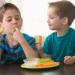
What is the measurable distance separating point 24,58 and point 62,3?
556 millimetres

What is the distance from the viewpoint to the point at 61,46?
1361 mm

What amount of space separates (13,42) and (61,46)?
360 millimetres

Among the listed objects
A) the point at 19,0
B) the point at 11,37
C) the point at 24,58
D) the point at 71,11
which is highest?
the point at 19,0

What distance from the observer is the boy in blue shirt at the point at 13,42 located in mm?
1075

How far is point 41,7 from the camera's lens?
2.20 meters

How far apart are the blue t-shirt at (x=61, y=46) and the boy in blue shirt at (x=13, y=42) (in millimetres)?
252

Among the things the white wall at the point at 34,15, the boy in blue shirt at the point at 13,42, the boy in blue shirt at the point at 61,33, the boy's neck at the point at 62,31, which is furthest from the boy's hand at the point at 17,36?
the white wall at the point at 34,15

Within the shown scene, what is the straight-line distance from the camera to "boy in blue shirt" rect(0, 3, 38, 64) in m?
1.08

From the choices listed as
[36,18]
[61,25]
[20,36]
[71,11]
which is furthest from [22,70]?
[36,18]

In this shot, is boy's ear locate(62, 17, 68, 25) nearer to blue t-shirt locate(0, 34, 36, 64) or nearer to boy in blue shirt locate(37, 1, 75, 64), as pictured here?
boy in blue shirt locate(37, 1, 75, 64)

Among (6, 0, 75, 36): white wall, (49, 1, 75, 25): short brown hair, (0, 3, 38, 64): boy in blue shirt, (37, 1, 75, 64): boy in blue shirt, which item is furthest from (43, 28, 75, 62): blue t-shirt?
(6, 0, 75, 36): white wall

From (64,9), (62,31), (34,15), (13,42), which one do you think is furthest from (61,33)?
(34,15)

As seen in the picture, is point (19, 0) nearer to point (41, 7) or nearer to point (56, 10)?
point (41, 7)

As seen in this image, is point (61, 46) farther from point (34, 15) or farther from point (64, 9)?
point (34, 15)
